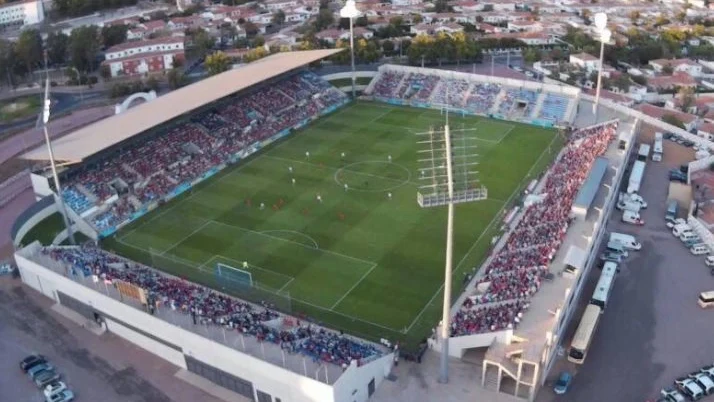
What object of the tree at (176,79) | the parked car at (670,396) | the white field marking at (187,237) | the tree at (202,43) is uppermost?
the tree at (202,43)

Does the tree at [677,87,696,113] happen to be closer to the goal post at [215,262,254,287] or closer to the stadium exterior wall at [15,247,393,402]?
the goal post at [215,262,254,287]

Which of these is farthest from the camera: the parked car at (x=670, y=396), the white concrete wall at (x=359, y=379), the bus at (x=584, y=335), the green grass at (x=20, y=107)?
the green grass at (x=20, y=107)

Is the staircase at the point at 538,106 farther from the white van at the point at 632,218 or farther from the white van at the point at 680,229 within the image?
the white van at the point at 680,229

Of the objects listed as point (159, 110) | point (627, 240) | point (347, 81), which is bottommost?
point (627, 240)

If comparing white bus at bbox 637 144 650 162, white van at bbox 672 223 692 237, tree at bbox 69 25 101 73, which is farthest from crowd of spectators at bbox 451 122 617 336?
tree at bbox 69 25 101 73

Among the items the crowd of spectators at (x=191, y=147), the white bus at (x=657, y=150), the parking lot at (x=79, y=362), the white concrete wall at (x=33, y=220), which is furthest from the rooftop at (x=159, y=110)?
the white bus at (x=657, y=150)

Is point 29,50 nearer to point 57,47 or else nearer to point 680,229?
point 57,47

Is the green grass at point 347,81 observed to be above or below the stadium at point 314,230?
above

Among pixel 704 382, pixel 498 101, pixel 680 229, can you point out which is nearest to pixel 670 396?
pixel 704 382
